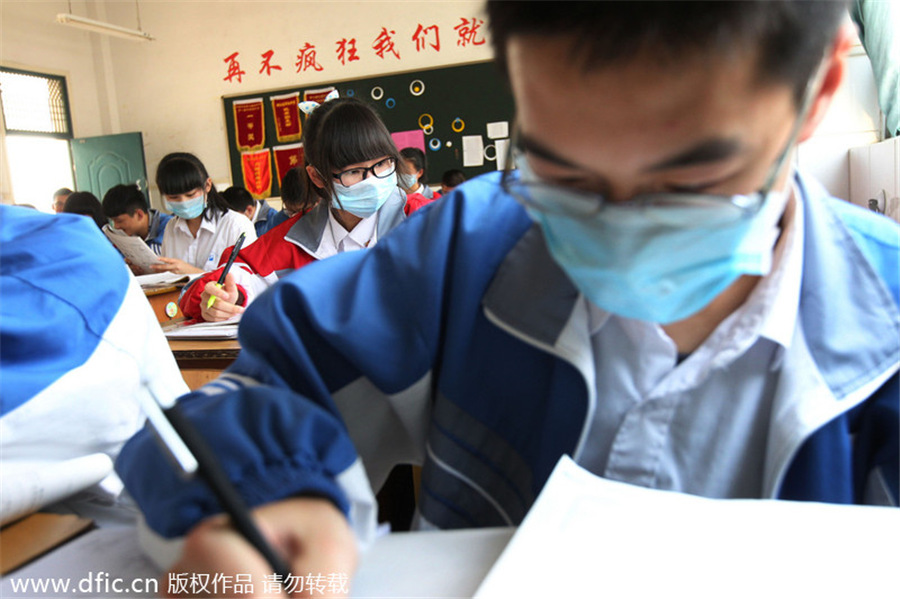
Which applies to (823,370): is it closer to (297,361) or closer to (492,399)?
(492,399)

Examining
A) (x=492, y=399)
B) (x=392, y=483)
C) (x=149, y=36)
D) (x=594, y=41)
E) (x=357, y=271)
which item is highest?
(x=149, y=36)

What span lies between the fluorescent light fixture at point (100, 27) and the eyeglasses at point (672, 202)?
5889mm

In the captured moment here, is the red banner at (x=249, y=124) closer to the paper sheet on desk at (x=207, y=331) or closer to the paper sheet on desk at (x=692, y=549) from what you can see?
the paper sheet on desk at (x=207, y=331)

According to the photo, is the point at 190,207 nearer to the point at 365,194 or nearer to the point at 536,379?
the point at 365,194

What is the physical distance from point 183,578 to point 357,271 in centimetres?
36

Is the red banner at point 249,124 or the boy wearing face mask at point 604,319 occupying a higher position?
the red banner at point 249,124

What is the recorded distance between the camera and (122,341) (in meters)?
0.76

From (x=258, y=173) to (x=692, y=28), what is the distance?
589 centimetres

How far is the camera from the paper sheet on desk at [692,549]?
394 mm

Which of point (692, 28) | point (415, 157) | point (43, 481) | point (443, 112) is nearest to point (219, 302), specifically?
point (43, 481)

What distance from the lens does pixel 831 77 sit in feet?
1.52

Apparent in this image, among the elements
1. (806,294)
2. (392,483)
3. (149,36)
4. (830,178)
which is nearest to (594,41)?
(806,294)

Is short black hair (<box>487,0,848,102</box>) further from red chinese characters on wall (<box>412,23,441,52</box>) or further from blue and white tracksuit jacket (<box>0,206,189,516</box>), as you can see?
red chinese characters on wall (<box>412,23,441,52</box>)

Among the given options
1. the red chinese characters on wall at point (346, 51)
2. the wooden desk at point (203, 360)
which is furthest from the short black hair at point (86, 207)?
the wooden desk at point (203, 360)
